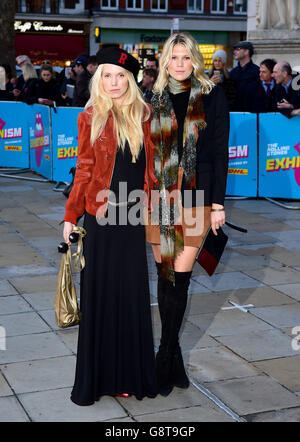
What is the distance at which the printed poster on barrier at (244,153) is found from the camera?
34.7 ft

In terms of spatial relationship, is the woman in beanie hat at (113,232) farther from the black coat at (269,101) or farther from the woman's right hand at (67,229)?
the black coat at (269,101)

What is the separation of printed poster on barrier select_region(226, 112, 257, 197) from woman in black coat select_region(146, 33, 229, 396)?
652 cm

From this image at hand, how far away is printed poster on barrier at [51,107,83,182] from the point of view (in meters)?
11.6

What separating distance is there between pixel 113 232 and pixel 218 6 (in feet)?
131


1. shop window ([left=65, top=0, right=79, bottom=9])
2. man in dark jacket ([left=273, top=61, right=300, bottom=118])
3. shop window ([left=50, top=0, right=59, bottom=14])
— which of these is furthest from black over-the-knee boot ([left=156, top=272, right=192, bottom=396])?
shop window ([left=50, top=0, right=59, bottom=14])

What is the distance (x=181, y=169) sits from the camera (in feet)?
13.3

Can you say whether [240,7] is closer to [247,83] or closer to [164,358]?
[247,83]

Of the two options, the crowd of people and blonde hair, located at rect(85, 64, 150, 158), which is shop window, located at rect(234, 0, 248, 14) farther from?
blonde hair, located at rect(85, 64, 150, 158)

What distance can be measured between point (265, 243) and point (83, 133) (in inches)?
184

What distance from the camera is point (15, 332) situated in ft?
17.2

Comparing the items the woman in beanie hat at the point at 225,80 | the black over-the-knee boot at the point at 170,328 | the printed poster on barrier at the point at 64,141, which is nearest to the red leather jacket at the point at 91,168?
the black over-the-knee boot at the point at 170,328

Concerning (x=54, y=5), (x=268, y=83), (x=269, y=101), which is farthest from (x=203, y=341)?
(x=54, y=5)

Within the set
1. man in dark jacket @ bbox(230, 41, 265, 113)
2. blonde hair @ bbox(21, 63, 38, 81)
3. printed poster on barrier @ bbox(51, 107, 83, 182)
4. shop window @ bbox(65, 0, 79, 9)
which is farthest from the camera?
shop window @ bbox(65, 0, 79, 9)
